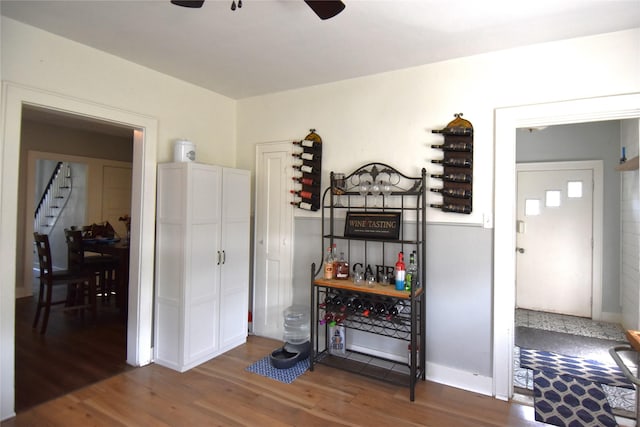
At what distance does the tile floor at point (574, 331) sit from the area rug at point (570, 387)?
0.05 m

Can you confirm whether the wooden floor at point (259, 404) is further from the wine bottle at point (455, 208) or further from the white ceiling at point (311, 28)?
the white ceiling at point (311, 28)

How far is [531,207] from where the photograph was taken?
4785 mm

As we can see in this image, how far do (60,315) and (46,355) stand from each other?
4.67ft

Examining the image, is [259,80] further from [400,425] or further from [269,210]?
[400,425]

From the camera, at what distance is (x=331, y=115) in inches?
132

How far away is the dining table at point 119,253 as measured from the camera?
4.07 meters

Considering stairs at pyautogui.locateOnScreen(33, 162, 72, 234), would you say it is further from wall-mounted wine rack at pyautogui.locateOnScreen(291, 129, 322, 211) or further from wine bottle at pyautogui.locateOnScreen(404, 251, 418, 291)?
wine bottle at pyautogui.locateOnScreen(404, 251, 418, 291)

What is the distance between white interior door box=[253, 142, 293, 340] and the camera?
362 centimetres

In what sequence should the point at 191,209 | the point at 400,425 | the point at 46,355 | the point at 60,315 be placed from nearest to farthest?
1. the point at 400,425
2. the point at 191,209
3. the point at 46,355
4. the point at 60,315

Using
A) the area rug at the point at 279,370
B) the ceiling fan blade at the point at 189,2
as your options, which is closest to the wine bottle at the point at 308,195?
the area rug at the point at 279,370

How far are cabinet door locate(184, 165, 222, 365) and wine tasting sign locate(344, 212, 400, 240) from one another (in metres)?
1.25

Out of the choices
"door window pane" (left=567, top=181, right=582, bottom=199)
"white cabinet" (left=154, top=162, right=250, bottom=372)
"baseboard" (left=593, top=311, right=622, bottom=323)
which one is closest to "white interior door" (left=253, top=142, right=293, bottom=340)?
"white cabinet" (left=154, top=162, right=250, bottom=372)

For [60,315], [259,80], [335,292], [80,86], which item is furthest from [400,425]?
[60,315]

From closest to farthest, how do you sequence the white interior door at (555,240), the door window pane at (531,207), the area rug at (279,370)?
the area rug at (279,370) < the white interior door at (555,240) < the door window pane at (531,207)
